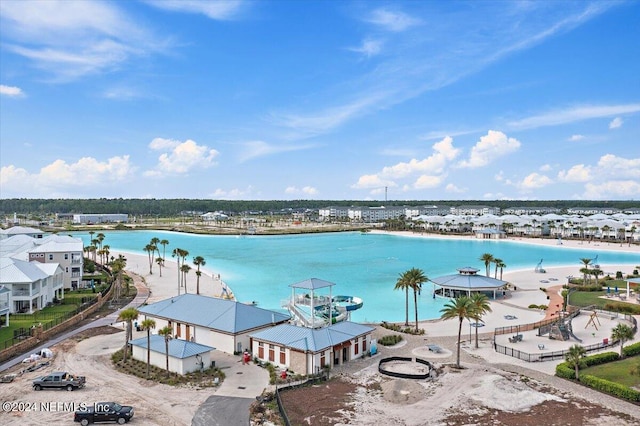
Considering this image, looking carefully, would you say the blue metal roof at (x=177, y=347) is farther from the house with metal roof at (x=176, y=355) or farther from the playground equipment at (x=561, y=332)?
the playground equipment at (x=561, y=332)

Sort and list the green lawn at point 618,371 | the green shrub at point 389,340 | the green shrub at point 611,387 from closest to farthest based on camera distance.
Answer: the green shrub at point 611,387, the green lawn at point 618,371, the green shrub at point 389,340

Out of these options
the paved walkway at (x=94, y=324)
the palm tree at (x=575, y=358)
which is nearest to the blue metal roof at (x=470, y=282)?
the palm tree at (x=575, y=358)

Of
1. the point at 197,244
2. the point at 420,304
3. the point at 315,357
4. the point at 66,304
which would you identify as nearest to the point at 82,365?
the point at 315,357

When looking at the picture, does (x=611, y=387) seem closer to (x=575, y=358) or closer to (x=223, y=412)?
(x=575, y=358)

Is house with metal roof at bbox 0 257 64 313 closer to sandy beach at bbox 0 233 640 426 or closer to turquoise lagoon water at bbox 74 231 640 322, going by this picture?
sandy beach at bbox 0 233 640 426

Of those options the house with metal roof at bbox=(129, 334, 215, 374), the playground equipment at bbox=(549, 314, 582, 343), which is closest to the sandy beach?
the playground equipment at bbox=(549, 314, 582, 343)
